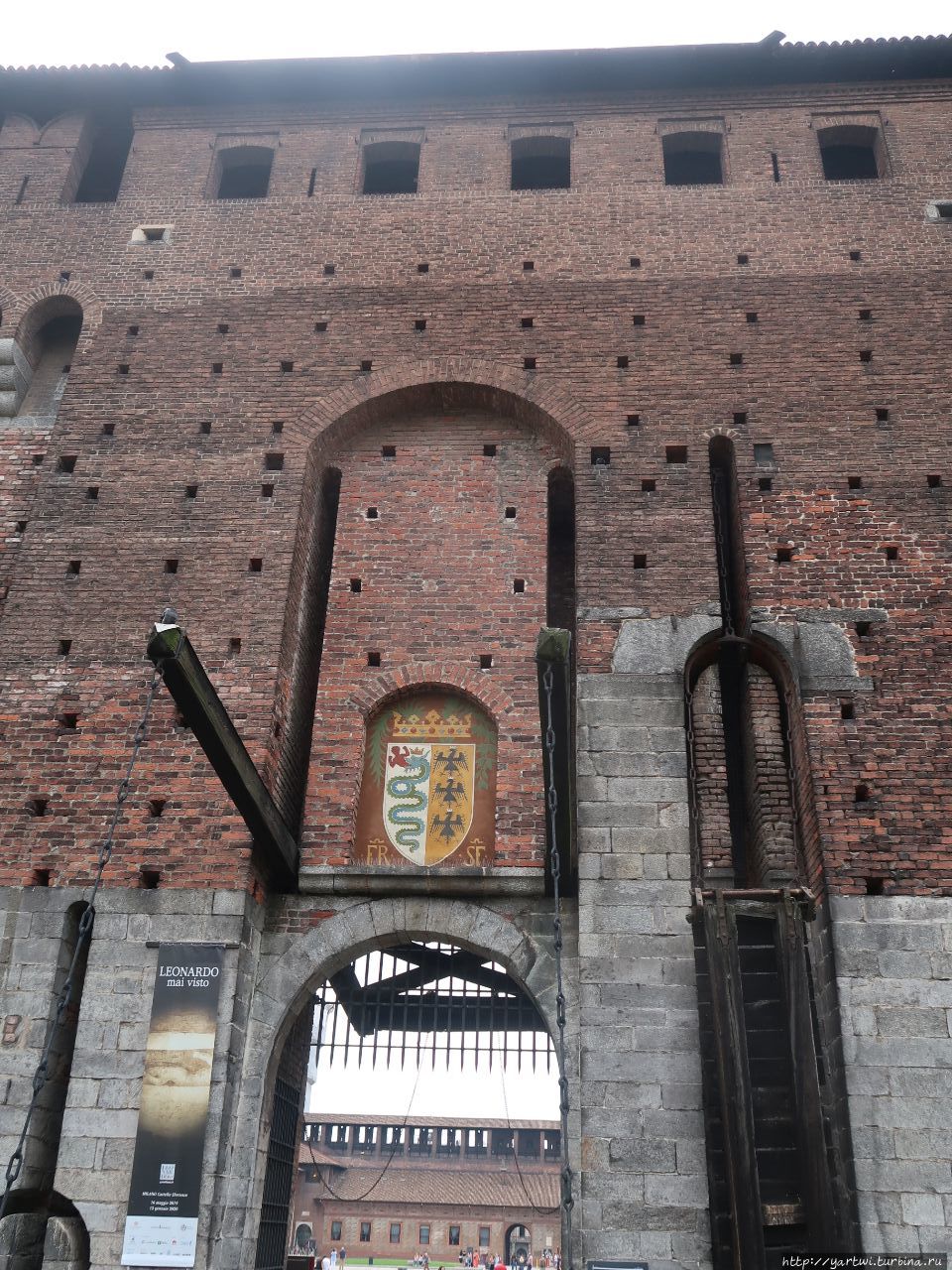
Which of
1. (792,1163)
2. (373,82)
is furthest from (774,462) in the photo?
(373,82)

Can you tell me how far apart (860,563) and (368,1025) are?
7078 millimetres

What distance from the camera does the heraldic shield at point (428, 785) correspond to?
8.89 meters

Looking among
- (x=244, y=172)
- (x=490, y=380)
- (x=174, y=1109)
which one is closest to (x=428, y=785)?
(x=174, y=1109)

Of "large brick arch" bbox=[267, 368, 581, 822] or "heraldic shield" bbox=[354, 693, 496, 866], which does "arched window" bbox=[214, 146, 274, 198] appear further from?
"heraldic shield" bbox=[354, 693, 496, 866]

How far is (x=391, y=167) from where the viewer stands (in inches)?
518

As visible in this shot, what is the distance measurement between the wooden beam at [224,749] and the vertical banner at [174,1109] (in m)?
0.83

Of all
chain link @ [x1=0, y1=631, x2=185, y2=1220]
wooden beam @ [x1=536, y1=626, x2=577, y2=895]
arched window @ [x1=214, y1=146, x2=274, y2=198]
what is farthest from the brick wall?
wooden beam @ [x1=536, y1=626, x2=577, y2=895]

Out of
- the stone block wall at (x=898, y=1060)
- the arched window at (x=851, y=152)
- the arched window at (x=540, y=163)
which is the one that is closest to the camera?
the stone block wall at (x=898, y=1060)

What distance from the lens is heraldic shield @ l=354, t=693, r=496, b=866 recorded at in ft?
29.2

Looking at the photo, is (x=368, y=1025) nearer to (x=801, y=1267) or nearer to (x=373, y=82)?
(x=801, y=1267)

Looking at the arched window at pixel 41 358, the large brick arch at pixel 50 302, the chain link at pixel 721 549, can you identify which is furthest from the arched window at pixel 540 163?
the arched window at pixel 41 358

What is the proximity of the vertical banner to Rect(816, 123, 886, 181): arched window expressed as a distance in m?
10.7

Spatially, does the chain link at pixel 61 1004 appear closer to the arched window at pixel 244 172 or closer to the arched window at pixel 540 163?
the arched window at pixel 244 172

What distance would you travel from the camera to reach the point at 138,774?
8.86 metres
